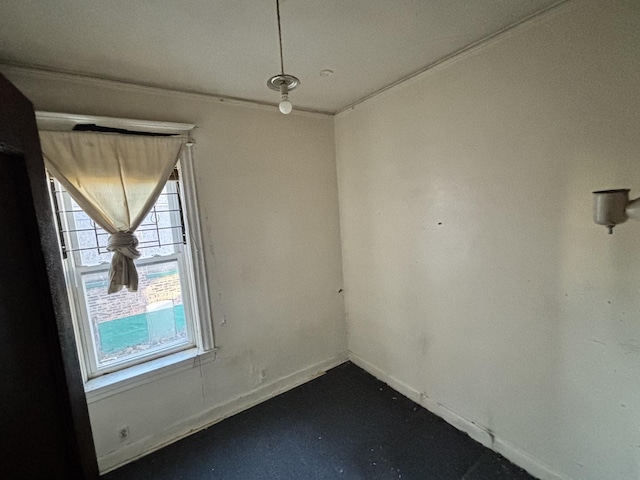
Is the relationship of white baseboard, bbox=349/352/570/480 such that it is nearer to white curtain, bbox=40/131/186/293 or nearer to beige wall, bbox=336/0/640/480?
beige wall, bbox=336/0/640/480

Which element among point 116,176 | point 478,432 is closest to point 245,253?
point 116,176

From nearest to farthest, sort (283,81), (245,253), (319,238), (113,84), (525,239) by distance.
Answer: (283,81) < (525,239) < (113,84) < (245,253) < (319,238)

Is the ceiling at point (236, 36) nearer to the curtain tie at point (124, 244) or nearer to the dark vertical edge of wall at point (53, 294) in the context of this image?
the dark vertical edge of wall at point (53, 294)

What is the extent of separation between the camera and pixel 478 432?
1938mm

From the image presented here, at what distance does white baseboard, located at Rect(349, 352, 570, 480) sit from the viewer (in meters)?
1.67

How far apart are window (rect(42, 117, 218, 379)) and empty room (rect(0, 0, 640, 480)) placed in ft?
0.05

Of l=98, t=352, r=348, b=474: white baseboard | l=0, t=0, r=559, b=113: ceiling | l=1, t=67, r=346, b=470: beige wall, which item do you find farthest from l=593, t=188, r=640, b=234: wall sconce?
l=98, t=352, r=348, b=474: white baseboard

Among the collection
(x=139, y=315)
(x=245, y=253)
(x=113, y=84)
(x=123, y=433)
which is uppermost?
(x=113, y=84)

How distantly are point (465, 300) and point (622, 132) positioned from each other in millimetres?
1120

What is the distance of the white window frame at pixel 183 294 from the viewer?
1816 millimetres

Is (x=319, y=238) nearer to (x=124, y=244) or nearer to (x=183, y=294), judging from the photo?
(x=183, y=294)

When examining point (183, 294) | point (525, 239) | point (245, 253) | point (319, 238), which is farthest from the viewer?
point (319, 238)

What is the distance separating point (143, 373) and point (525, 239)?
2.41 metres

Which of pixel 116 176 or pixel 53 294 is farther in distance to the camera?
pixel 116 176
